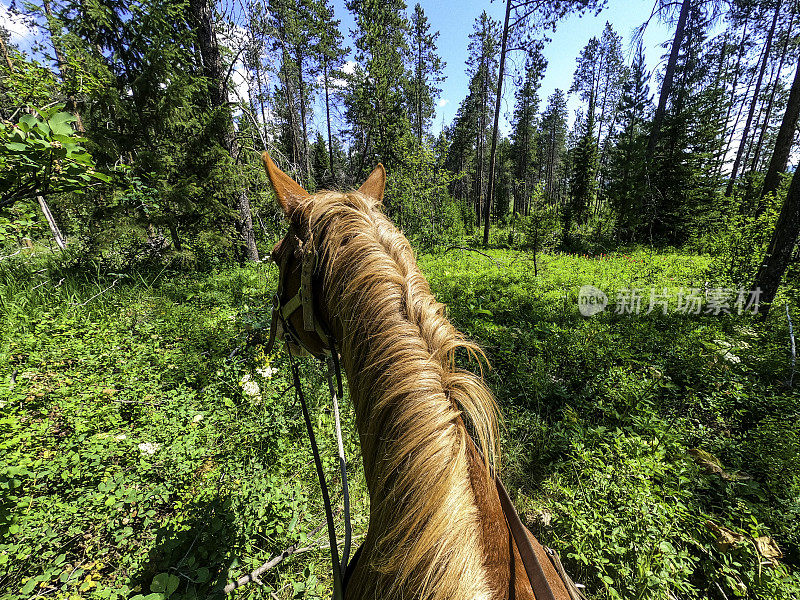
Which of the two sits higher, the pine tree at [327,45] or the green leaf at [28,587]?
the pine tree at [327,45]

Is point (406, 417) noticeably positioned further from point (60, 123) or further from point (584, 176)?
point (584, 176)

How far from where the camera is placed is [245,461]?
278 cm

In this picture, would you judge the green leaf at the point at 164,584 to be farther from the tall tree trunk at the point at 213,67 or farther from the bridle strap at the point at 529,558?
the tall tree trunk at the point at 213,67

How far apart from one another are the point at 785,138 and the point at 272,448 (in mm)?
10226

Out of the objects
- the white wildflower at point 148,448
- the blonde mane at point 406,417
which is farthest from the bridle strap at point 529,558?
the white wildflower at point 148,448

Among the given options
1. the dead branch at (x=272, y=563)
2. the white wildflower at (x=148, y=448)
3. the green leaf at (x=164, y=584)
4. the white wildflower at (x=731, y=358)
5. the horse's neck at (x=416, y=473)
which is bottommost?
the dead branch at (x=272, y=563)

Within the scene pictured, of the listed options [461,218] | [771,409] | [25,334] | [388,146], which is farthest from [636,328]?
[461,218]

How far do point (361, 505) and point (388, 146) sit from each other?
1228 cm

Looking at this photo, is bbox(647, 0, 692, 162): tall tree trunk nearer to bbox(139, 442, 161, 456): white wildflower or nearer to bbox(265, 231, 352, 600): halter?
bbox(265, 231, 352, 600): halter

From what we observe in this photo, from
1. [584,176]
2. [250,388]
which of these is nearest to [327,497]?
[250,388]

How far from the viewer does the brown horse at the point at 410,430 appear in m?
0.74

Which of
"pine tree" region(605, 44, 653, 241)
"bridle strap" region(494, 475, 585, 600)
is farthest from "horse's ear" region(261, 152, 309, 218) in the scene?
"pine tree" region(605, 44, 653, 241)

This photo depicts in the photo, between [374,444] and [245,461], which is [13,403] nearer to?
[245,461]

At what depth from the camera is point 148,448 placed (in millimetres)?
2553
